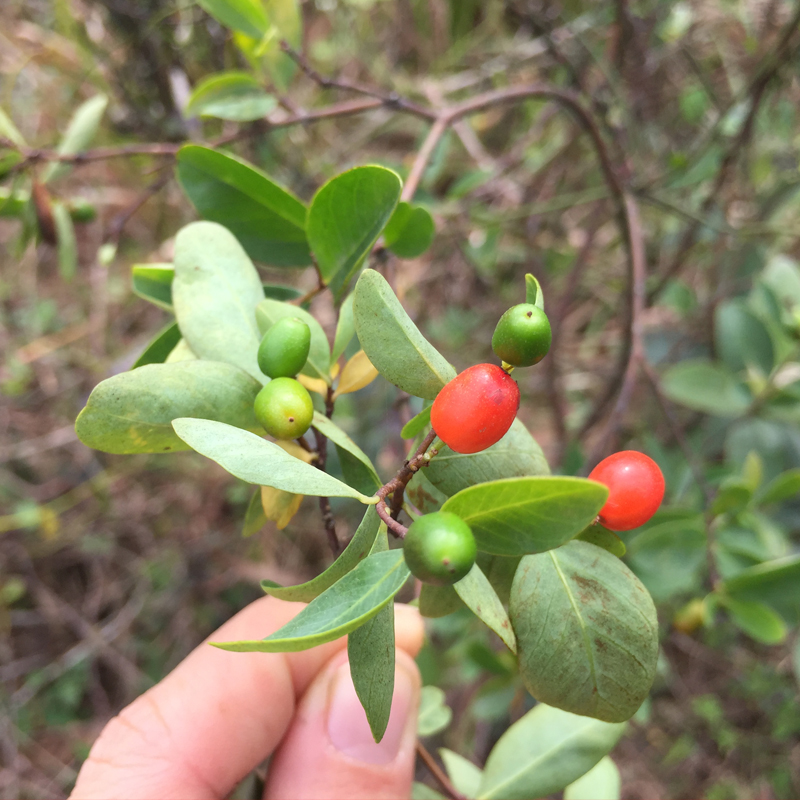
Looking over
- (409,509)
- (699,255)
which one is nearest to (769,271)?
(699,255)

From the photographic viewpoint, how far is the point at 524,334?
18.1 inches

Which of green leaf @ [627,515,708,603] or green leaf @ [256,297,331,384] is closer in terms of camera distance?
green leaf @ [256,297,331,384]

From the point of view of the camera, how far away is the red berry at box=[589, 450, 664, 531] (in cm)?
52

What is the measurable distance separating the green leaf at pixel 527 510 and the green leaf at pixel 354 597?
7 cm

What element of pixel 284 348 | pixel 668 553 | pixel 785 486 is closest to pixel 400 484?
pixel 284 348

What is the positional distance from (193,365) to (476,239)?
1873 mm

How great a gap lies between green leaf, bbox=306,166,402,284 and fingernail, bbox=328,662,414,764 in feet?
2.14

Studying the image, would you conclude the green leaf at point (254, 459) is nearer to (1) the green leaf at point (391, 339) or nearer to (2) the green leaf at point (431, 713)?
(1) the green leaf at point (391, 339)

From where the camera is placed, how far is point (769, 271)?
5.02 ft

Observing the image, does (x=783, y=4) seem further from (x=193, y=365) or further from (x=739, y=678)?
(x=193, y=365)

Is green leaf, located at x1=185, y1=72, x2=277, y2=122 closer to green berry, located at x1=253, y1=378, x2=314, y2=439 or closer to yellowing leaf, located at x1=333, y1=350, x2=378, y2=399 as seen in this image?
yellowing leaf, located at x1=333, y1=350, x2=378, y2=399

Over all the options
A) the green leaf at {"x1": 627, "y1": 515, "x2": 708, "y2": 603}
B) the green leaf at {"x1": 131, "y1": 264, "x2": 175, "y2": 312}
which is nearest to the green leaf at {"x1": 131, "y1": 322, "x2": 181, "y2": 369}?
the green leaf at {"x1": 131, "y1": 264, "x2": 175, "y2": 312}

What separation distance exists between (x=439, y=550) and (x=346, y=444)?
0.18 metres

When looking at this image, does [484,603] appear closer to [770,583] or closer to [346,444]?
[346,444]
